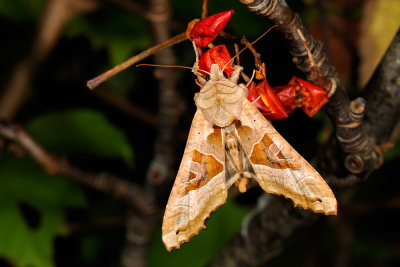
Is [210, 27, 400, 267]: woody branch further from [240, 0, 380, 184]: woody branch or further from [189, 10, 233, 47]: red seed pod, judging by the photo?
[189, 10, 233, 47]: red seed pod

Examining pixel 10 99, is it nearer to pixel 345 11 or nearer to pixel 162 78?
pixel 162 78

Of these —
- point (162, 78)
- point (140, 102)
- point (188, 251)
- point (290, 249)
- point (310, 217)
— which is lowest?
point (290, 249)

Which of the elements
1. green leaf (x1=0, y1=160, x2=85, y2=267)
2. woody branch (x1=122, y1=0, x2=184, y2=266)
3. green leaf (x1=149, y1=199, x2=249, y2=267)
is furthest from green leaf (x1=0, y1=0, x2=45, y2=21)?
green leaf (x1=149, y1=199, x2=249, y2=267)

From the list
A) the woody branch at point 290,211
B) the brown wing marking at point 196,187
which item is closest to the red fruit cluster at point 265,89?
the brown wing marking at point 196,187

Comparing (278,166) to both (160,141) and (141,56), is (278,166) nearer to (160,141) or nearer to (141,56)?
(141,56)

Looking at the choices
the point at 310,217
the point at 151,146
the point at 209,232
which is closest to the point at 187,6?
the point at 151,146
